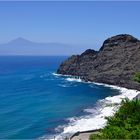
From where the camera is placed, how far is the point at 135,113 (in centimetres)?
3875

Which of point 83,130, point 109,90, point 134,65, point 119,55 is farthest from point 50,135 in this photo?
point 119,55

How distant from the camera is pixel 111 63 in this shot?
142 metres

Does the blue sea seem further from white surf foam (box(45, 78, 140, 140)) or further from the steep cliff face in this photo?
the steep cliff face

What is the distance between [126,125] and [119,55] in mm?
111129

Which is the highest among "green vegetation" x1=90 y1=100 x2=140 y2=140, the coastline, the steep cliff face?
the steep cliff face

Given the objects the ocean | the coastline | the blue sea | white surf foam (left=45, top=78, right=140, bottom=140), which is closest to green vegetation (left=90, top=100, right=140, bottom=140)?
the coastline

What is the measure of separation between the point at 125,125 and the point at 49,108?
5225 centimetres

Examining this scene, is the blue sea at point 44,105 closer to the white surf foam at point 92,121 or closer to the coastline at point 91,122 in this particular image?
the white surf foam at point 92,121

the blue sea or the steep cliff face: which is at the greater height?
the steep cliff face

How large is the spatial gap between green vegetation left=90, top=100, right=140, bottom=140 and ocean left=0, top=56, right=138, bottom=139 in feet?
80.0

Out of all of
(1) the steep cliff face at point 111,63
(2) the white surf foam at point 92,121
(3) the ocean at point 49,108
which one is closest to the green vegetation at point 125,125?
(2) the white surf foam at point 92,121

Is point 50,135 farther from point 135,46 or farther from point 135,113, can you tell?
point 135,46

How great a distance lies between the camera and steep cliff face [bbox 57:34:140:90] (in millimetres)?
128875

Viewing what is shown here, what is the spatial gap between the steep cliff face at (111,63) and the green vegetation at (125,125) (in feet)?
251
